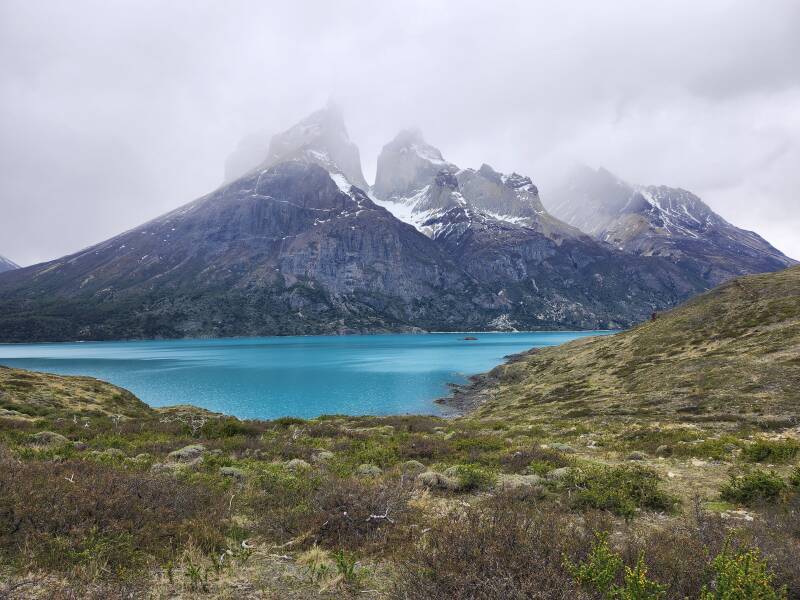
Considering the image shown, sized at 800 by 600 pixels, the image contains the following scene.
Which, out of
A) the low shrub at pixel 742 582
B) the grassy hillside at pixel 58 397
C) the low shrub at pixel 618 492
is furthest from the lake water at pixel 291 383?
the low shrub at pixel 742 582

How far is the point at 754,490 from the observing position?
12.1m

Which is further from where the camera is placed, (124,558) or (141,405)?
(141,405)

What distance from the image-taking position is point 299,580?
7480 millimetres

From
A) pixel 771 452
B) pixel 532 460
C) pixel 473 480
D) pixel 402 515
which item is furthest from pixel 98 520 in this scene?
pixel 771 452

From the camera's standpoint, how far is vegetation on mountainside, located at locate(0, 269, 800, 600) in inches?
261

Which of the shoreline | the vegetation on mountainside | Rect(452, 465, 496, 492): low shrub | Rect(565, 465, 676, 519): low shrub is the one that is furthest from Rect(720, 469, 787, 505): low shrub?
the shoreline

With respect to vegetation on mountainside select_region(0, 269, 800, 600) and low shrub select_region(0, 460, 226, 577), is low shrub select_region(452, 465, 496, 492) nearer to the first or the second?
vegetation on mountainside select_region(0, 269, 800, 600)

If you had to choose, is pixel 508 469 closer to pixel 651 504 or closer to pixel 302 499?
pixel 651 504

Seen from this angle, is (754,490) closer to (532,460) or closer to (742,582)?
(532,460)

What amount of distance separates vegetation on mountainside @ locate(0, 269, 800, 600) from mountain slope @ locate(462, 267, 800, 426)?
15.2 feet

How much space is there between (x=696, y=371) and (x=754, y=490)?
3298 centimetres

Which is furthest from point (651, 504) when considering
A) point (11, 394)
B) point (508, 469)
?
point (11, 394)

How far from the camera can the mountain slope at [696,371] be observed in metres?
30.1

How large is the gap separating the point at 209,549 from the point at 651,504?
11.7m
